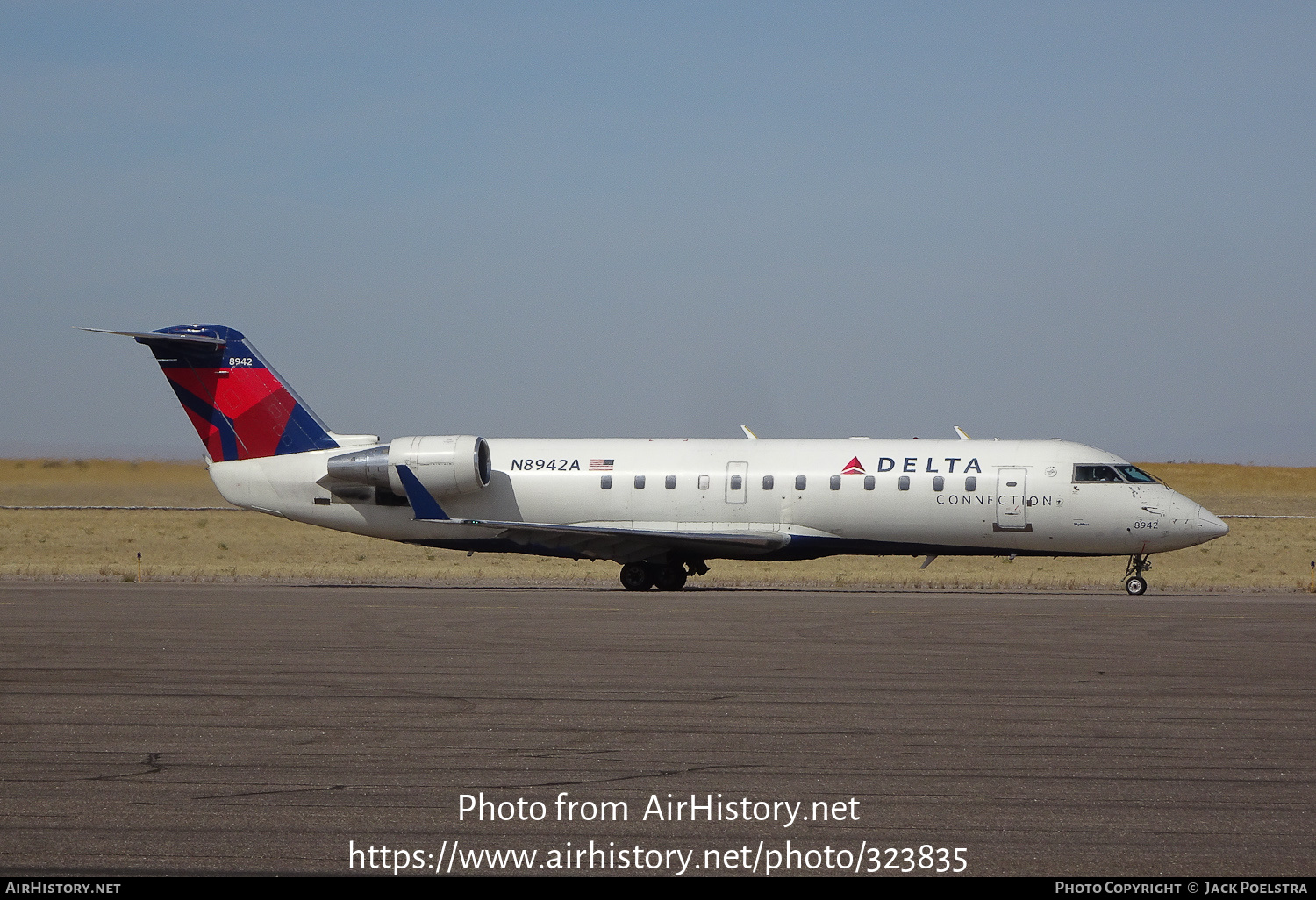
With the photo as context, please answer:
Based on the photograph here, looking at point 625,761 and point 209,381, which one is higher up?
point 209,381

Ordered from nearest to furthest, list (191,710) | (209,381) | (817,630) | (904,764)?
(904,764)
(191,710)
(817,630)
(209,381)

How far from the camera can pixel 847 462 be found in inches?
1109

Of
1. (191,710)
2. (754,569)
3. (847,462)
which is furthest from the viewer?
(754,569)

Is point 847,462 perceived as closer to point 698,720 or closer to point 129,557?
point 698,720

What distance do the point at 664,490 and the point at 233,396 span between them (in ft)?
33.6

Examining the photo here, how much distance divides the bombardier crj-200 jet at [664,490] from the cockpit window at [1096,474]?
0.03 meters

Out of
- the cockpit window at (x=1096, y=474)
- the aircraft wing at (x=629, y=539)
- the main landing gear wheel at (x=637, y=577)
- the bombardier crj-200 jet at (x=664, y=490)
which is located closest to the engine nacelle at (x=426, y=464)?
the bombardier crj-200 jet at (x=664, y=490)

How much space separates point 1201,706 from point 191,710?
947cm

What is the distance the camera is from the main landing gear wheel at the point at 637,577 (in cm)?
2906

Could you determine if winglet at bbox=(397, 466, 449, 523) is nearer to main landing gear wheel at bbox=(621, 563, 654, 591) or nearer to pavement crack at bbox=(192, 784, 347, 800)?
main landing gear wheel at bbox=(621, 563, 654, 591)

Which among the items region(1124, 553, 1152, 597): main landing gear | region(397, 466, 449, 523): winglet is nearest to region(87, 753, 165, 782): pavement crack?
region(397, 466, 449, 523): winglet

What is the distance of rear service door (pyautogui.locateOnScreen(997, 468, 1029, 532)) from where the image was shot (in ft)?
89.0

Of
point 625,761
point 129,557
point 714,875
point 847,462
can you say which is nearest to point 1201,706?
point 625,761

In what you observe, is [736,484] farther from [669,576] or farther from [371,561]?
[371,561]
